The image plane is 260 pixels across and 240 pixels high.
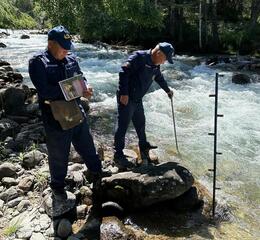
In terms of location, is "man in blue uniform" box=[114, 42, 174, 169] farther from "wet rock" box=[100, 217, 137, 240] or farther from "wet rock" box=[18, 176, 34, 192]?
"wet rock" box=[100, 217, 137, 240]

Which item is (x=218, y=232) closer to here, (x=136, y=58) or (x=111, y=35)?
(x=136, y=58)

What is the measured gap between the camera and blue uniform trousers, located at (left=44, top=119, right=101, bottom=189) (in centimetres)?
491

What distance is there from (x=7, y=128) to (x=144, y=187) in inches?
159

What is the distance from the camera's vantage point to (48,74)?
15.2 ft

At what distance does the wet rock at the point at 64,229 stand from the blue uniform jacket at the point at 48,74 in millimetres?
1123

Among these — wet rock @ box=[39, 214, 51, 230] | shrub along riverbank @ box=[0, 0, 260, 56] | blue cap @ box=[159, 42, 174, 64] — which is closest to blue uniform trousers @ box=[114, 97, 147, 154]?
blue cap @ box=[159, 42, 174, 64]

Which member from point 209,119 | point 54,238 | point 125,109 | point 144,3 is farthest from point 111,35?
point 54,238

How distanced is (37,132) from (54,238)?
381 centimetres

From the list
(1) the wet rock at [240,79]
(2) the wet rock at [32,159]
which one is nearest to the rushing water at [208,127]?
(1) the wet rock at [240,79]

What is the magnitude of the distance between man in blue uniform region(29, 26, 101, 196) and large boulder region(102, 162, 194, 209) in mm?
435

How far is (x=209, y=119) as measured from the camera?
10242 mm

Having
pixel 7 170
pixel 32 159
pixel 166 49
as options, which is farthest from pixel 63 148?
pixel 166 49

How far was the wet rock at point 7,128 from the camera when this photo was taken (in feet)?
26.3

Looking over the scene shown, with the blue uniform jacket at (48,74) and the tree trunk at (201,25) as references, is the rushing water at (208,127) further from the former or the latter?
the tree trunk at (201,25)
